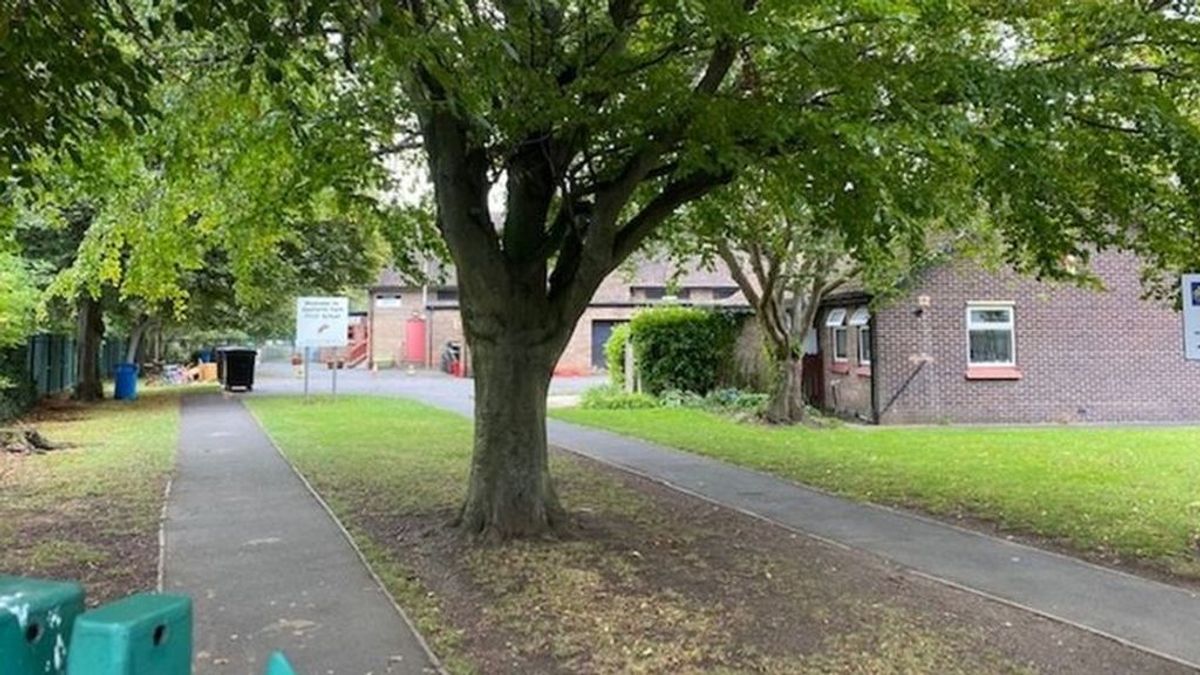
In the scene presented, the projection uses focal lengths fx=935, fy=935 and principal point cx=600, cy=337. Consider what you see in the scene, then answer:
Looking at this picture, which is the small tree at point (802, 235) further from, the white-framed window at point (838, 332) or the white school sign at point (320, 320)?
the white school sign at point (320, 320)

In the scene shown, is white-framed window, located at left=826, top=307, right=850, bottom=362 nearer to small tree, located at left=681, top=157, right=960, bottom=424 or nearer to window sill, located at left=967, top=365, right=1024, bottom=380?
small tree, located at left=681, top=157, right=960, bottom=424

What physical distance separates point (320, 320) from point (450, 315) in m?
23.9

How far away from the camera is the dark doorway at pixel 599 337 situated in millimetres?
44469

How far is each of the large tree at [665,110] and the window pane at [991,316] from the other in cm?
1261

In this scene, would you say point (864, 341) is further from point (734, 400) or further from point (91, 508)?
point (91, 508)

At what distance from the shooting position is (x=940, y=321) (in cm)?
2025

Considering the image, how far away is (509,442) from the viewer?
7.63m

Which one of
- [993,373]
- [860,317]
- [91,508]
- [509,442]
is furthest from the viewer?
[860,317]

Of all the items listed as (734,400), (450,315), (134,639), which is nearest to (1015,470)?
(734,400)

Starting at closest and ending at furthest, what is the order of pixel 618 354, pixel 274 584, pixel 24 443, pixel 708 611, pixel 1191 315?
pixel 708 611
pixel 274 584
pixel 1191 315
pixel 24 443
pixel 618 354

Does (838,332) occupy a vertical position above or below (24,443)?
above

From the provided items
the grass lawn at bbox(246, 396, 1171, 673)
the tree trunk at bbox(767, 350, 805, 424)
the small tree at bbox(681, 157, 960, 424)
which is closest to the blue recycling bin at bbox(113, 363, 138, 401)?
the small tree at bbox(681, 157, 960, 424)

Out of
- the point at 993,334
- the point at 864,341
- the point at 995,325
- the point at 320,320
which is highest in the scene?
the point at 320,320

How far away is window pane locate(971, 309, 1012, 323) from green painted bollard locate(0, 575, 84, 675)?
21.0 metres
